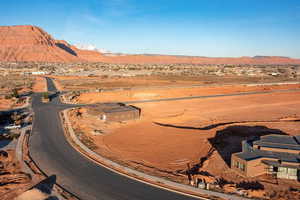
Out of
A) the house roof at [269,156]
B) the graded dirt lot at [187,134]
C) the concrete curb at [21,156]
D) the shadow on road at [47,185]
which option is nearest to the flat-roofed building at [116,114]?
the graded dirt lot at [187,134]

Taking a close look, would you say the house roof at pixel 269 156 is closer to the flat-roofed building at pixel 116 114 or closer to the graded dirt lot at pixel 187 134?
the graded dirt lot at pixel 187 134

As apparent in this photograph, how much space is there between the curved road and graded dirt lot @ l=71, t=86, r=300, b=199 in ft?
8.09

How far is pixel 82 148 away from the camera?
23.2m

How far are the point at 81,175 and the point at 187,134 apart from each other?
15496mm

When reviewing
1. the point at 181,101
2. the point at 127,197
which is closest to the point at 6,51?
the point at 181,101

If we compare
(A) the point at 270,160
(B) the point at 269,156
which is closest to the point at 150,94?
(B) the point at 269,156

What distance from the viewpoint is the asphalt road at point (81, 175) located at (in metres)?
15.1

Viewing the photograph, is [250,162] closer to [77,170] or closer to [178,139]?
[178,139]

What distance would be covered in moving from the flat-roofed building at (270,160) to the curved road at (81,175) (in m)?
6.16

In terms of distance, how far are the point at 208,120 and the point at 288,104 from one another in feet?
88.3

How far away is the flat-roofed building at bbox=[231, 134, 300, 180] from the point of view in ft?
57.8

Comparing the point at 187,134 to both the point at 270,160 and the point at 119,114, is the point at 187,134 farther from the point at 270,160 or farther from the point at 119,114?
the point at 270,160

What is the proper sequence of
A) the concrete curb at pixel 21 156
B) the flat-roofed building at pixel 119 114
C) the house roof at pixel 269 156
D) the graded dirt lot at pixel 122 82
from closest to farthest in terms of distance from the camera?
the concrete curb at pixel 21 156
the house roof at pixel 269 156
the flat-roofed building at pixel 119 114
the graded dirt lot at pixel 122 82

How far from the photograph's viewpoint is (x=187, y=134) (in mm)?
29594
